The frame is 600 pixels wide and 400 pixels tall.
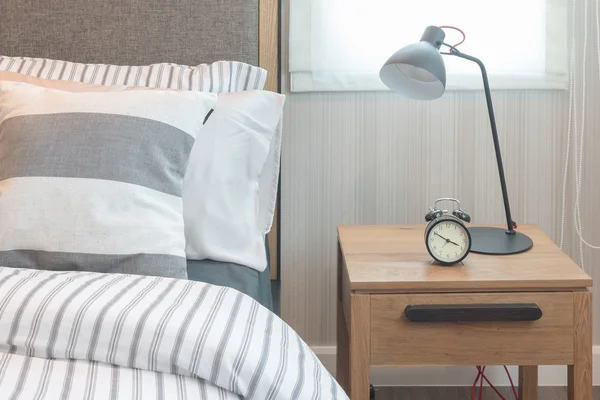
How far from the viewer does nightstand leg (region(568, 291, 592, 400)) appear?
155 cm

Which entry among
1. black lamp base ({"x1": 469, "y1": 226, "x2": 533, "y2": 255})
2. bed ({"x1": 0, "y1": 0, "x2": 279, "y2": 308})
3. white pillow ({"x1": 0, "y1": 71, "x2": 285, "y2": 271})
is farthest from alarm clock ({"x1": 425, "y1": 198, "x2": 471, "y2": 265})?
bed ({"x1": 0, "y1": 0, "x2": 279, "y2": 308})

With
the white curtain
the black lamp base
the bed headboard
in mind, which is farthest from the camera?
the white curtain

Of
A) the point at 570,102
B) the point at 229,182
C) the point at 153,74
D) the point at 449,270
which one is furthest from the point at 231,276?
the point at 570,102

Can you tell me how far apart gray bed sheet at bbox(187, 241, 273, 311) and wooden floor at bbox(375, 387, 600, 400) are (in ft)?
2.51

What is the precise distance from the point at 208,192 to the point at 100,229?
308 mm

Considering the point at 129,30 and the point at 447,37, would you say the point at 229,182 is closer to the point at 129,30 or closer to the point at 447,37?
the point at 129,30

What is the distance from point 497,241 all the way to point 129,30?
3.48 feet

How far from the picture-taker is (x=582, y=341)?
→ 1.56m

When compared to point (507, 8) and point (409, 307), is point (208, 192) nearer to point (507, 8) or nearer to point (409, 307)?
point (409, 307)

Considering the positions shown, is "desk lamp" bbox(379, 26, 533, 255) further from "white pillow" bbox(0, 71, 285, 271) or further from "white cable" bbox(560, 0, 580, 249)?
"white cable" bbox(560, 0, 580, 249)

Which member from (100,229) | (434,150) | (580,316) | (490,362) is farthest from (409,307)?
(434,150)

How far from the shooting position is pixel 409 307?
5.08ft

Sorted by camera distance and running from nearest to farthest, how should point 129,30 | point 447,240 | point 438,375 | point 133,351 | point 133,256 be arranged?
1. point 133,351
2. point 133,256
3. point 447,240
4. point 129,30
5. point 438,375

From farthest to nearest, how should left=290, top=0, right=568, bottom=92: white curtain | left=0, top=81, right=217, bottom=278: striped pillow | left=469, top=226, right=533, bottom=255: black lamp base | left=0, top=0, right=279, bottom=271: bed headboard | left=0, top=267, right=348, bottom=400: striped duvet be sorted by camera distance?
left=290, top=0, right=568, bottom=92: white curtain
left=0, top=0, right=279, bottom=271: bed headboard
left=469, top=226, right=533, bottom=255: black lamp base
left=0, top=81, right=217, bottom=278: striped pillow
left=0, top=267, right=348, bottom=400: striped duvet
